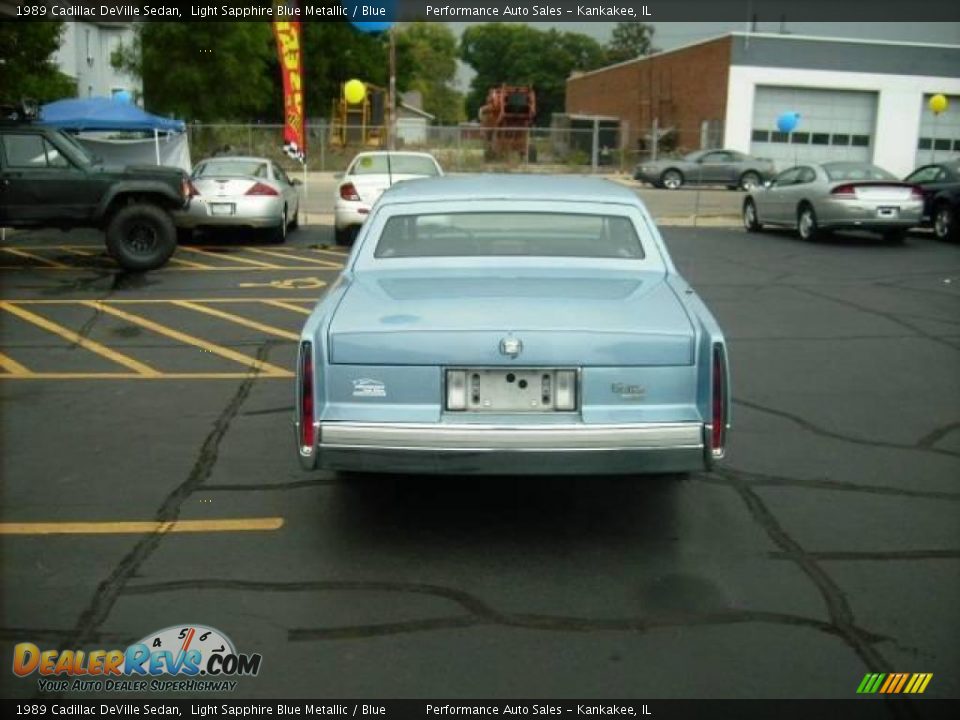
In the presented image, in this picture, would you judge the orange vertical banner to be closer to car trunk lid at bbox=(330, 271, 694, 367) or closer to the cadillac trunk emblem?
car trunk lid at bbox=(330, 271, 694, 367)

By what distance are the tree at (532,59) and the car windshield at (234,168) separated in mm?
88671

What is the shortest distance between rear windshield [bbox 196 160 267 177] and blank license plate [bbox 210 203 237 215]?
0.99m

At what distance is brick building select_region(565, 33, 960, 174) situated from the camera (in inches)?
1668

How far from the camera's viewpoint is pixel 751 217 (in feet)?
66.2

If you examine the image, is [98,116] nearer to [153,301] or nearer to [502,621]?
[153,301]

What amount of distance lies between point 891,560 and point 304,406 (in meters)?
2.59

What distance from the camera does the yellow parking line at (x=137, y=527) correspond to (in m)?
4.68

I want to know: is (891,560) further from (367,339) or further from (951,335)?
(951,335)

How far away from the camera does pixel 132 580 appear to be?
416 cm

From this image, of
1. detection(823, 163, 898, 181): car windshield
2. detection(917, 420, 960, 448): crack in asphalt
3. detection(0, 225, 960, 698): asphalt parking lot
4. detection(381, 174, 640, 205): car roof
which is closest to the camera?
detection(0, 225, 960, 698): asphalt parking lot

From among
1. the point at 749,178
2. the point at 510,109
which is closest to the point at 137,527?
the point at 749,178

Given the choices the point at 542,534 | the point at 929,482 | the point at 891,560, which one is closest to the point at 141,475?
the point at 542,534

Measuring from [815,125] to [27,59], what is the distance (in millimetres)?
32568

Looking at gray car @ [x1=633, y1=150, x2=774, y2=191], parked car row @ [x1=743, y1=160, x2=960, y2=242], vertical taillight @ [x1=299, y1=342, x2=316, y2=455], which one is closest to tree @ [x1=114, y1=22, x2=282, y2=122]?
gray car @ [x1=633, y1=150, x2=774, y2=191]
